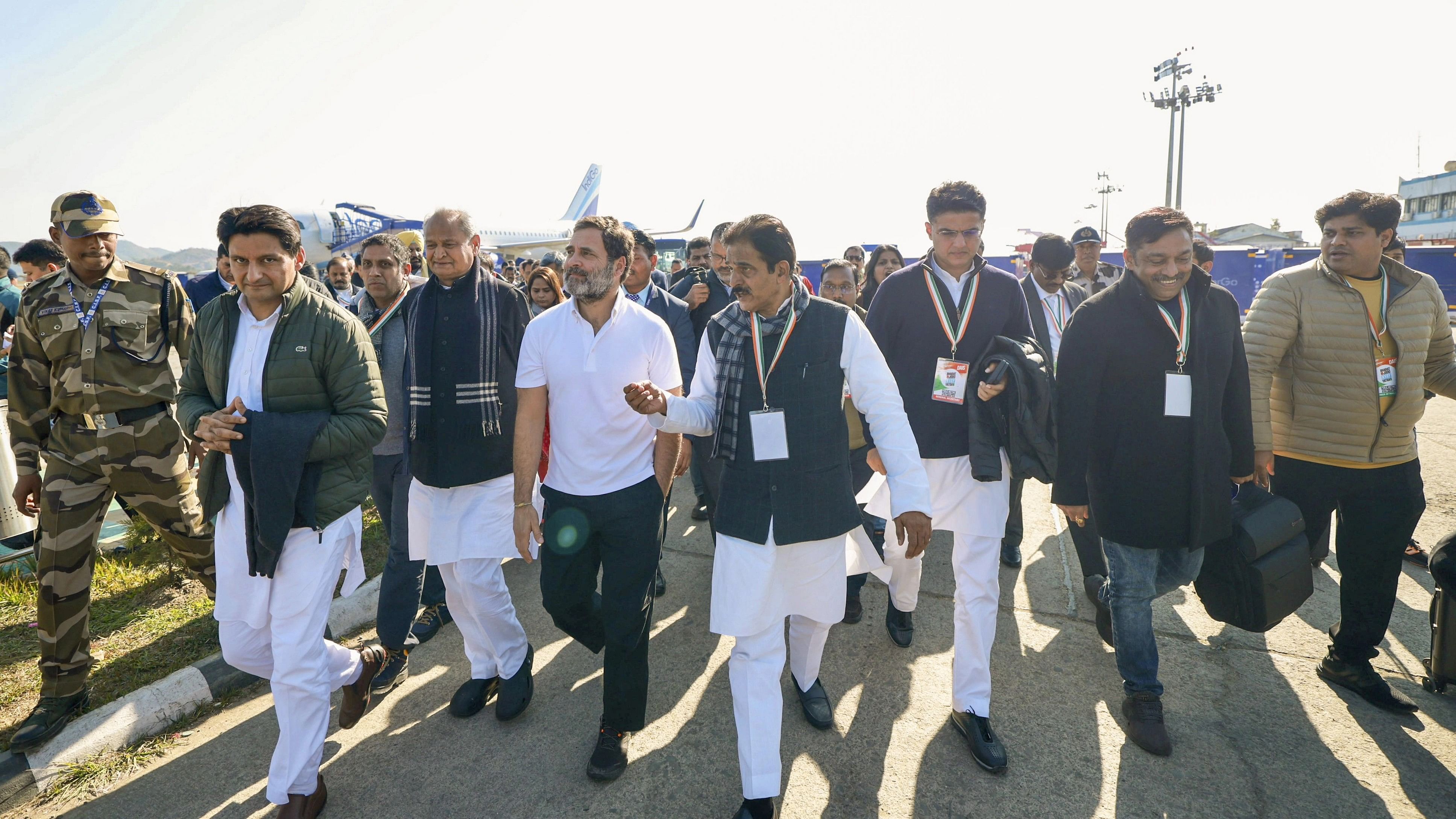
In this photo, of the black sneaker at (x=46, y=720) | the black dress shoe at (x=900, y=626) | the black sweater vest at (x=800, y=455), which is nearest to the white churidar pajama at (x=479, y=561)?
the black sweater vest at (x=800, y=455)

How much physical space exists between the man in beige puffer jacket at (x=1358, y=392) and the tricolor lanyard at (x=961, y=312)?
1.37 metres

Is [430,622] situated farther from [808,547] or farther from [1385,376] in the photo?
[1385,376]

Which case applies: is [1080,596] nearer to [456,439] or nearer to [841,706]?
[841,706]

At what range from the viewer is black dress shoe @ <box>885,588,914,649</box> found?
371cm

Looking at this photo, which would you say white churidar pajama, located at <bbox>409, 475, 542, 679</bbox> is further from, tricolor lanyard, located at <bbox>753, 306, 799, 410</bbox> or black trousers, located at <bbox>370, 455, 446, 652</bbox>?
tricolor lanyard, located at <bbox>753, 306, 799, 410</bbox>

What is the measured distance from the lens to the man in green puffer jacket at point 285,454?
98.9 inches

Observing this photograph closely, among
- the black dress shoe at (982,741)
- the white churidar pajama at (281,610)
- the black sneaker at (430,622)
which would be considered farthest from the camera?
the black sneaker at (430,622)

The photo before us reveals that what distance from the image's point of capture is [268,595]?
2570 millimetres

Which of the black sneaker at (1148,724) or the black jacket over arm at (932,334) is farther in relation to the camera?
the black jacket over arm at (932,334)

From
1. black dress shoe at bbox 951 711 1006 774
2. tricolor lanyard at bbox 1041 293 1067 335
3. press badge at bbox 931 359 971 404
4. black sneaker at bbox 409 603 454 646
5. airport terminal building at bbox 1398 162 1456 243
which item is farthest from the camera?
airport terminal building at bbox 1398 162 1456 243

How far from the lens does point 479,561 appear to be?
320 cm

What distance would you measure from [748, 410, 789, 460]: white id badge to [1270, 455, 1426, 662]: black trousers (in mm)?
2742

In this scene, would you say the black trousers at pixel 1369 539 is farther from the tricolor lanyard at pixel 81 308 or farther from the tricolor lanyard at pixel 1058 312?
the tricolor lanyard at pixel 81 308

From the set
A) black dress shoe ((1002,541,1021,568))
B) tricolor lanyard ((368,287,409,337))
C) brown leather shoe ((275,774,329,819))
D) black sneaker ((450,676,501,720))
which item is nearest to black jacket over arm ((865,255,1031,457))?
black dress shoe ((1002,541,1021,568))
